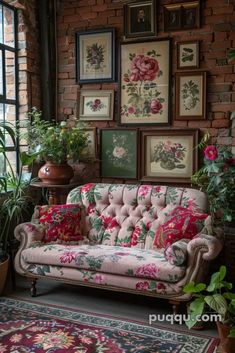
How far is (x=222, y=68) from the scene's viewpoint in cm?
393

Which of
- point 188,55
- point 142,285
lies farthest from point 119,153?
point 142,285

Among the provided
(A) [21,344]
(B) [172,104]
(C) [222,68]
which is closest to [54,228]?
(A) [21,344]

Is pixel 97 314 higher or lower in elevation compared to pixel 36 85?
lower

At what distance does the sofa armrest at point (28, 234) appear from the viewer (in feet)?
11.3

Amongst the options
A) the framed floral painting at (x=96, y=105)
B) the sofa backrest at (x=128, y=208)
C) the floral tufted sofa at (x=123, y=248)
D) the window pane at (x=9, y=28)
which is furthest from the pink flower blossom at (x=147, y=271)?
the window pane at (x=9, y=28)

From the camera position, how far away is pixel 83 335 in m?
2.70

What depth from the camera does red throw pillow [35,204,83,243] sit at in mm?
3562

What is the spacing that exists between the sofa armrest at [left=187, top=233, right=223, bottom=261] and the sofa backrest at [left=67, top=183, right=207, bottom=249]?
56 cm

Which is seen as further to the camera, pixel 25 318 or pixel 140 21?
pixel 140 21

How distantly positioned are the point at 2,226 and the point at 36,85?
67.7 inches

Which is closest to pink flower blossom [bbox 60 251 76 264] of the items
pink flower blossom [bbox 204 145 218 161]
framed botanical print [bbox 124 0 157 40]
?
pink flower blossom [bbox 204 145 218 161]

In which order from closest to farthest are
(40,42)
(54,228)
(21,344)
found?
(21,344) < (54,228) < (40,42)

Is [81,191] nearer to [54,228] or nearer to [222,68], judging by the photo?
[54,228]

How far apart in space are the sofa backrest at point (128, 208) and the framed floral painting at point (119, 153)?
0.51 m
